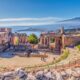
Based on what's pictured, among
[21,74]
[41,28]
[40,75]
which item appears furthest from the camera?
[41,28]

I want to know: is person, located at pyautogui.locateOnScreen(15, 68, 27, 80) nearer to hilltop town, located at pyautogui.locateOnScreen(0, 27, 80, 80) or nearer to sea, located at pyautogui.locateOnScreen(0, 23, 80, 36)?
hilltop town, located at pyautogui.locateOnScreen(0, 27, 80, 80)

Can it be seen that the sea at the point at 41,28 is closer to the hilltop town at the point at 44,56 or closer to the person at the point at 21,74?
the hilltop town at the point at 44,56

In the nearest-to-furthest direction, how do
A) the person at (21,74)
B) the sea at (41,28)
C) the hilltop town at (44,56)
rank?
the person at (21,74)
the hilltop town at (44,56)
the sea at (41,28)

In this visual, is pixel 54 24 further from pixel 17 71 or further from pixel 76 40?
pixel 17 71

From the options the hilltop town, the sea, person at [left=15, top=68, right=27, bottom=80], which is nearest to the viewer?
person at [left=15, top=68, right=27, bottom=80]

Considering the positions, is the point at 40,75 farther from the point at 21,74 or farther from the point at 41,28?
the point at 41,28

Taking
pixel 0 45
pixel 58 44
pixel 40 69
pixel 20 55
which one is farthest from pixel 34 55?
pixel 40 69

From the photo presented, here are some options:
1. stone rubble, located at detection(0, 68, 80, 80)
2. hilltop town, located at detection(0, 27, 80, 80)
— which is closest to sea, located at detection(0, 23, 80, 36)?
hilltop town, located at detection(0, 27, 80, 80)

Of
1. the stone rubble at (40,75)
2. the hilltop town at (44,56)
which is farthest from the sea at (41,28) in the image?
the stone rubble at (40,75)

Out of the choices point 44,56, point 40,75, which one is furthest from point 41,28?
point 40,75

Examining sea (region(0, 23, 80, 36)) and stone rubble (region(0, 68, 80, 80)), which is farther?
sea (region(0, 23, 80, 36))

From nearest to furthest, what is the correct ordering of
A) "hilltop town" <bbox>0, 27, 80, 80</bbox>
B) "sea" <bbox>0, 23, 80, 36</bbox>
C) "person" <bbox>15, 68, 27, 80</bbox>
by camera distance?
"person" <bbox>15, 68, 27, 80</bbox> < "hilltop town" <bbox>0, 27, 80, 80</bbox> < "sea" <bbox>0, 23, 80, 36</bbox>

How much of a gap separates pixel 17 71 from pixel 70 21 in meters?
37.2

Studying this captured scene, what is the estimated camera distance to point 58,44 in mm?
25812
